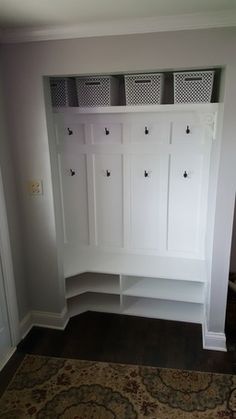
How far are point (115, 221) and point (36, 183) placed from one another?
0.84 meters

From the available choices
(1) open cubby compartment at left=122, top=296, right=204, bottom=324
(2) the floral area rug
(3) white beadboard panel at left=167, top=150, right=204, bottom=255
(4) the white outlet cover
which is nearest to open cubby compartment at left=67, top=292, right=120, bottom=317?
(1) open cubby compartment at left=122, top=296, right=204, bottom=324

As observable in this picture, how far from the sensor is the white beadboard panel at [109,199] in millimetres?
2718

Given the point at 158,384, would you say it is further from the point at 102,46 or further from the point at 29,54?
the point at 29,54

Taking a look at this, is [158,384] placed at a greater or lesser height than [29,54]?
lesser

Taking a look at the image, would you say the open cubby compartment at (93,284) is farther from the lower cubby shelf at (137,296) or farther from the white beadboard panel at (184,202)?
the white beadboard panel at (184,202)

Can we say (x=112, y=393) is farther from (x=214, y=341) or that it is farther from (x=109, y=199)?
(x=109, y=199)

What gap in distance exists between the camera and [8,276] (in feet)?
7.72

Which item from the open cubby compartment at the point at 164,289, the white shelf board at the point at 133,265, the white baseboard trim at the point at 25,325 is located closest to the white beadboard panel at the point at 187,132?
the white shelf board at the point at 133,265

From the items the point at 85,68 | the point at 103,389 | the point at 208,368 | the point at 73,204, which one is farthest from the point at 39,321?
the point at 85,68

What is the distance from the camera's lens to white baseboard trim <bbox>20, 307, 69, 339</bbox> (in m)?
2.66

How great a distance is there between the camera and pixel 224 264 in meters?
2.24

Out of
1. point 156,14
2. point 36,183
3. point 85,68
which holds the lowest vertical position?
point 36,183

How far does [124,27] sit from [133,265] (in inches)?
72.6

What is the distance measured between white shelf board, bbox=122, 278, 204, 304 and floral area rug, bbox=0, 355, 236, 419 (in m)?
0.61
